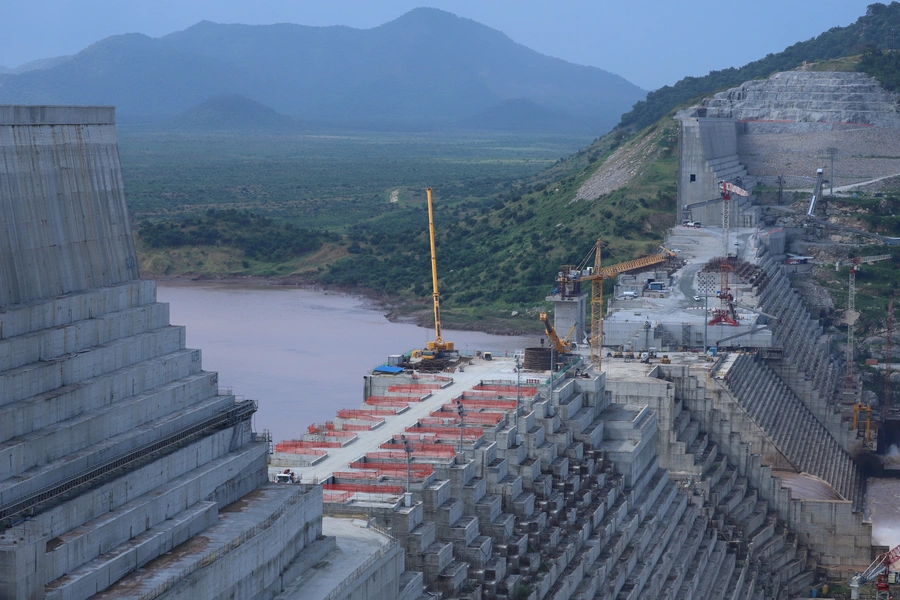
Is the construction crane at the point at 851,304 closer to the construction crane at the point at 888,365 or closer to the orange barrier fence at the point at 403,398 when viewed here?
the construction crane at the point at 888,365

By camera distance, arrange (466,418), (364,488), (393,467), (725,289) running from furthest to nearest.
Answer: (725,289) < (466,418) < (393,467) < (364,488)

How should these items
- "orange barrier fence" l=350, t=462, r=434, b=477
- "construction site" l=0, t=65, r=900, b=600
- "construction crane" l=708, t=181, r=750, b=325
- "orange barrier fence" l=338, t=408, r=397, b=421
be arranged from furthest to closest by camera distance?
"construction crane" l=708, t=181, r=750, b=325 → "orange barrier fence" l=338, t=408, r=397, b=421 → "orange barrier fence" l=350, t=462, r=434, b=477 → "construction site" l=0, t=65, r=900, b=600

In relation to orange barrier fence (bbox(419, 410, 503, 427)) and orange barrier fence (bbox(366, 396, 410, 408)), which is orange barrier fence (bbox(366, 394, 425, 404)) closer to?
orange barrier fence (bbox(366, 396, 410, 408))

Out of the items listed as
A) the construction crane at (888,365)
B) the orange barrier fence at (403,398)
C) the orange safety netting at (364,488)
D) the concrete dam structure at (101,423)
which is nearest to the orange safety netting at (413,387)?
the orange barrier fence at (403,398)

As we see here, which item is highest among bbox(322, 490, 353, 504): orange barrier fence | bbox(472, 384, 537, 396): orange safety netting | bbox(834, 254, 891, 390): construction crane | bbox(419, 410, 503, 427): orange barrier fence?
bbox(322, 490, 353, 504): orange barrier fence

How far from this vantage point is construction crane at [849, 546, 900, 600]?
238ft

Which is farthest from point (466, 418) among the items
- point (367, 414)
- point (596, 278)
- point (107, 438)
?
point (596, 278)

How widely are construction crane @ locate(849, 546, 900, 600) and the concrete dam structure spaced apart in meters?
33.6

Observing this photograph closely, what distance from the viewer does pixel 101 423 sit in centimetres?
4209

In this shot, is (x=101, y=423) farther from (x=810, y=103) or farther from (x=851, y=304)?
(x=810, y=103)

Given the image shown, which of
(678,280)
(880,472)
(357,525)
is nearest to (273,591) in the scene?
(357,525)

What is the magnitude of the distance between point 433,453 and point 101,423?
2103 centimetres

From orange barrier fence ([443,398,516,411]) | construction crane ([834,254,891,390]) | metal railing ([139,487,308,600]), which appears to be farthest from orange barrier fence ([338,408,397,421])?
construction crane ([834,254,891,390])

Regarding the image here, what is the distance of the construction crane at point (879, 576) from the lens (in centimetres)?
7256
